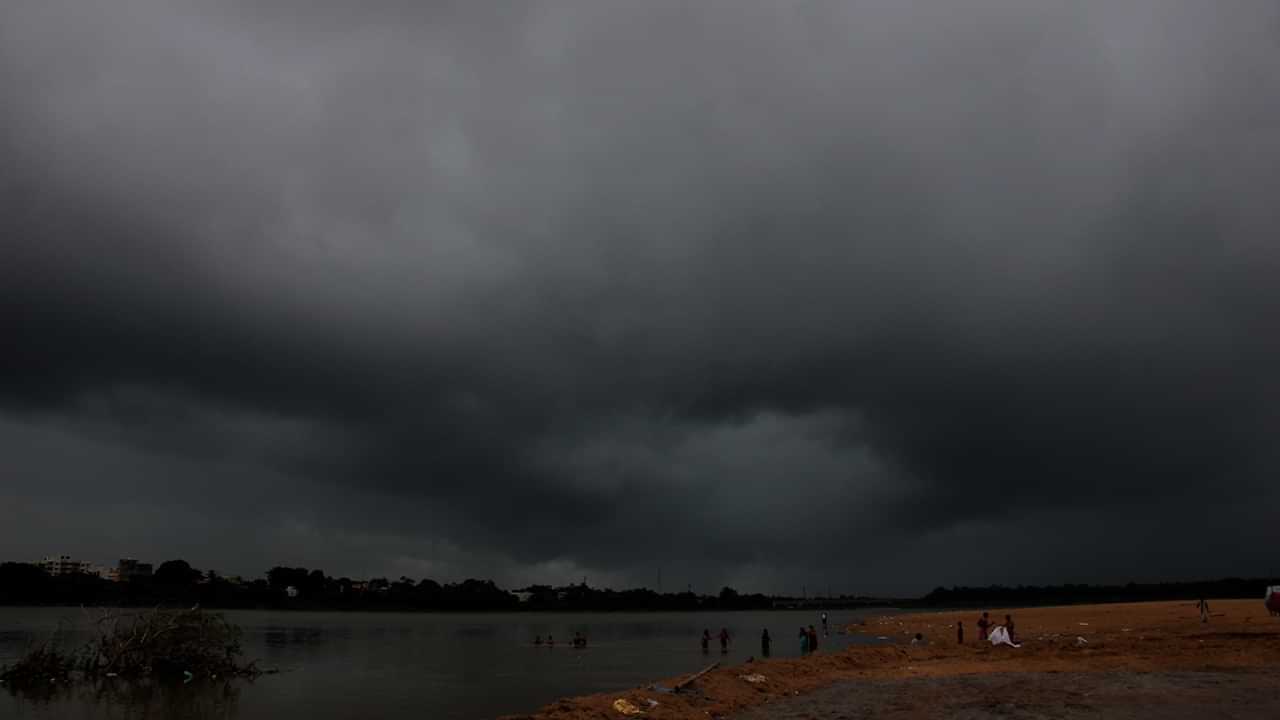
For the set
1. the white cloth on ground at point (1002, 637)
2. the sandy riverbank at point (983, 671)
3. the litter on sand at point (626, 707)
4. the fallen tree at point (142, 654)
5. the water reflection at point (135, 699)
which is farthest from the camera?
the fallen tree at point (142, 654)

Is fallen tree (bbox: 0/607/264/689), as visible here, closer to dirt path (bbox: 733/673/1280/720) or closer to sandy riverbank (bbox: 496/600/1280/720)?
sandy riverbank (bbox: 496/600/1280/720)

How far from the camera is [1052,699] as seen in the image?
29.7 meters

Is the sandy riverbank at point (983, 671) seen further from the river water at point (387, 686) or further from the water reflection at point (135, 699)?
the water reflection at point (135, 699)

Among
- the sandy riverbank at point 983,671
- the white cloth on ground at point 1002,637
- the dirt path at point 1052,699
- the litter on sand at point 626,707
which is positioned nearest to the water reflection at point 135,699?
the litter on sand at point 626,707

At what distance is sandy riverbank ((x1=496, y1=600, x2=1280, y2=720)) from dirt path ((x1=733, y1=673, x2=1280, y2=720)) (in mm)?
119

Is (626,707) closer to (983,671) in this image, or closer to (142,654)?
(983,671)

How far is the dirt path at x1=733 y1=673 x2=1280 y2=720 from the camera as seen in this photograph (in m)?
26.8

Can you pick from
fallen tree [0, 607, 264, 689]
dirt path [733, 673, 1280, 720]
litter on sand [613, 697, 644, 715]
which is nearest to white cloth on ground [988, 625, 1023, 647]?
dirt path [733, 673, 1280, 720]

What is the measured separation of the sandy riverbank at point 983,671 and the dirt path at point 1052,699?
119 mm

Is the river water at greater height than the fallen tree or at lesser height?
lesser

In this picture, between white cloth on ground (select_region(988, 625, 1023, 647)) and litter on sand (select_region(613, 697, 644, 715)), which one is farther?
white cloth on ground (select_region(988, 625, 1023, 647))

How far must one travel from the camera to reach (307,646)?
101 metres

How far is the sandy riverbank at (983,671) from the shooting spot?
31.1 metres

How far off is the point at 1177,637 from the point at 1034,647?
7.55 meters
